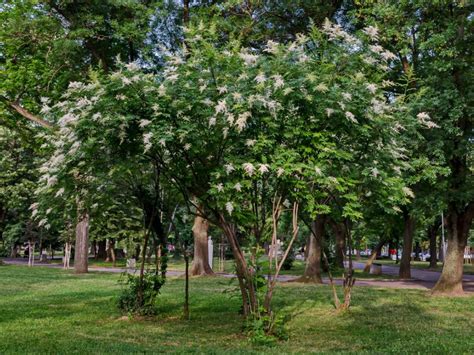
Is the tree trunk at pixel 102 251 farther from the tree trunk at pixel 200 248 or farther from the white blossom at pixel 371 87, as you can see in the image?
the white blossom at pixel 371 87

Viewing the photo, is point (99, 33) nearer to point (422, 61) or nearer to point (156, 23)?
point (156, 23)

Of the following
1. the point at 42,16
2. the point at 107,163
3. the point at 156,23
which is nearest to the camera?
the point at 107,163

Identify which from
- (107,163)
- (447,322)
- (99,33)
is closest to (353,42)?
(107,163)

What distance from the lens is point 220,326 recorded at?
11.1m

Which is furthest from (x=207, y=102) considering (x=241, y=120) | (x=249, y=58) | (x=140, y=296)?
(x=140, y=296)

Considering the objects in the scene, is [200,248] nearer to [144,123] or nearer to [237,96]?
[144,123]

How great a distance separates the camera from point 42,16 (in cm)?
1862

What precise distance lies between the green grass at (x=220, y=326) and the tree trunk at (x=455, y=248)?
173 cm

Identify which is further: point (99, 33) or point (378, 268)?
point (378, 268)

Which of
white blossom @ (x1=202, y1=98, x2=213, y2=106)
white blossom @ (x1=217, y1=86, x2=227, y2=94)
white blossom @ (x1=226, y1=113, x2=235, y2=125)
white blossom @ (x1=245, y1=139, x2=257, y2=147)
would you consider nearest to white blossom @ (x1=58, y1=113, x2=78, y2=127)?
white blossom @ (x1=202, y1=98, x2=213, y2=106)

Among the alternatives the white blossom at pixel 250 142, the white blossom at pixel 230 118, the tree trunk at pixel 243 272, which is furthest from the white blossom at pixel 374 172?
the tree trunk at pixel 243 272

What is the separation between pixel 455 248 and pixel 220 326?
10.9 m

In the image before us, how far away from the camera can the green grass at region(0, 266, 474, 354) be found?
873cm

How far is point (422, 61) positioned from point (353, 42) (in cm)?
939
